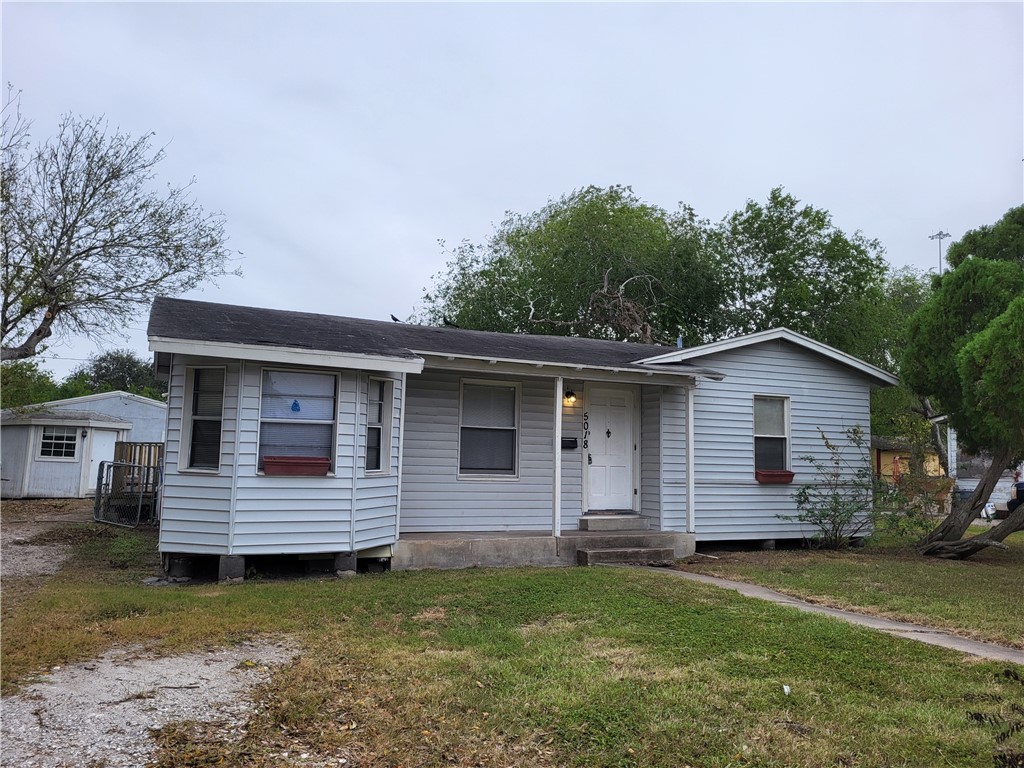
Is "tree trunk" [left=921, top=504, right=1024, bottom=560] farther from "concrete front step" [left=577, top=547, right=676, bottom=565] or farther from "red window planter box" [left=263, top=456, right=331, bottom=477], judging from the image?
"red window planter box" [left=263, top=456, right=331, bottom=477]

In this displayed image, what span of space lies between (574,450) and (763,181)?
20.2 m

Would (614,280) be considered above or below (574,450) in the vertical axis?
above

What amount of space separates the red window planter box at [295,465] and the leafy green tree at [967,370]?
886cm

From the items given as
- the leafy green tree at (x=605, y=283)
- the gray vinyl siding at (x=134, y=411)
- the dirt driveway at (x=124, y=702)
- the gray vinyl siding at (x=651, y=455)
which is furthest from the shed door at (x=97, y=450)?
the dirt driveway at (x=124, y=702)

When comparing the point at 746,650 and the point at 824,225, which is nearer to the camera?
the point at 746,650

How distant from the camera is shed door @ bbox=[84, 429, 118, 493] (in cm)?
2069

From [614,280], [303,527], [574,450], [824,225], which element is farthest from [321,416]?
[824,225]

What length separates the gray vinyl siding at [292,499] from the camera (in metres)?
8.05

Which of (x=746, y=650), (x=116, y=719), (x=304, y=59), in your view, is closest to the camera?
(x=116, y=719)

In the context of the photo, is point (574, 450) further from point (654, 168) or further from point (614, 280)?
point (654, 168)

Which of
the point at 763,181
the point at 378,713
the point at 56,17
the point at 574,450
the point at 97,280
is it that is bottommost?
the point at 378,713

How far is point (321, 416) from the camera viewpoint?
848 centimetres

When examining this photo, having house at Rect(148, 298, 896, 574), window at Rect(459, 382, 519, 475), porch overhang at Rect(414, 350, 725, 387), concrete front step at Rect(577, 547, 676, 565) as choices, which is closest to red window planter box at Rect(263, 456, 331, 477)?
house at Rect(148, 298, 896, 574)

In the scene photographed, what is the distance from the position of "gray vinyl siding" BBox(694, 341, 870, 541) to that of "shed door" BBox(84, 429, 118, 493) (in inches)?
690
